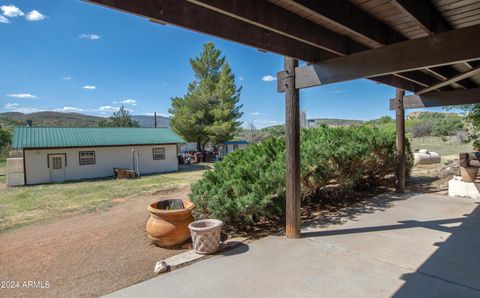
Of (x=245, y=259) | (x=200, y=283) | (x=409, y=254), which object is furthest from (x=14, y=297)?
(x=409, y=254)

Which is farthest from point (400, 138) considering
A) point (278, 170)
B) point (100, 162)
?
point (100, 162)

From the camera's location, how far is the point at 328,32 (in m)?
3.52

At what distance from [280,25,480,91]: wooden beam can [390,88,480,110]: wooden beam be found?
14.4 feet

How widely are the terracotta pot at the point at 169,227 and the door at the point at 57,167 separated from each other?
509 inches

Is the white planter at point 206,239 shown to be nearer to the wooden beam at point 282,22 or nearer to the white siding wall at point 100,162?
the wooden beam at point 282,22

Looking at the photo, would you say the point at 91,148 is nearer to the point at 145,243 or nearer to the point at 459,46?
Result: the point at 145,243

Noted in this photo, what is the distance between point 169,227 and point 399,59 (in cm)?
389


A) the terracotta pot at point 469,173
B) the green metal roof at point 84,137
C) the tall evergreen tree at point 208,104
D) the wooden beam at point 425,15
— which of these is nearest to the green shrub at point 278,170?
the terracotta pot at point 469,173

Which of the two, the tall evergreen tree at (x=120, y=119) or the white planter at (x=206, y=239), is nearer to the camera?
the white planter at (x=206, y=239)

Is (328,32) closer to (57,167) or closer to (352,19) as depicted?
(352,19)

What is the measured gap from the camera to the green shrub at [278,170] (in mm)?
4590

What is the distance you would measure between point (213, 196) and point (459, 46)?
373 centimetres

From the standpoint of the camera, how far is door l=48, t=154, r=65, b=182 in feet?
46.9

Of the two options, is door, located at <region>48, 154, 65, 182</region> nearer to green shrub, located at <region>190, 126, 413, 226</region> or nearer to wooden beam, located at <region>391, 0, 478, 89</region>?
green shrub, located at <region>190, 126, 413, 226</region>
